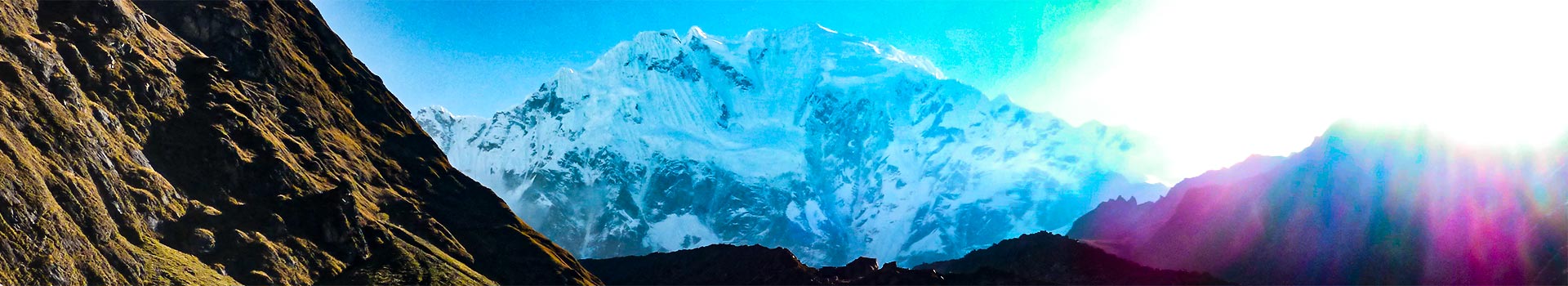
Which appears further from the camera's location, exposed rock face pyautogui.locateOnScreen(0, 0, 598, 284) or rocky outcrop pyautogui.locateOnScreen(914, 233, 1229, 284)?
rocky outcrop pyautogui.locateOnScreen(914, 233, 1229, 284)

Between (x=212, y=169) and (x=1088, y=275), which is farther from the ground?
(x=1088, y=275)

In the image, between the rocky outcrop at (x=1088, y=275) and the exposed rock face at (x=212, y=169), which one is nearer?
the exposed rock face at (x=212, y=169)

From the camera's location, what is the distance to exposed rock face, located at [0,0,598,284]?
101 m

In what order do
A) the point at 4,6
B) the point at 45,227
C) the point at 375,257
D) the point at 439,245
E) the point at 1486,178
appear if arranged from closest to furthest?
the point at 45,227
the point at 4,6
the point at 375,257
the point at 439,245
the point at 1486,178

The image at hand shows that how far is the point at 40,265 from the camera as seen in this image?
300 feet

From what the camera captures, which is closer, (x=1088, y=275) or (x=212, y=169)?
(x=212, y=169)

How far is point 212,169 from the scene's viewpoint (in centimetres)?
13100

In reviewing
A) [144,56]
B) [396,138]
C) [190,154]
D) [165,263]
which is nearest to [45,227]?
[165,263]

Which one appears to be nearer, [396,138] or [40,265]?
[40,265]

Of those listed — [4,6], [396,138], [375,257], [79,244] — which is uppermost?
[396,138]

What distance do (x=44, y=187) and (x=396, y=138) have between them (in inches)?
3852

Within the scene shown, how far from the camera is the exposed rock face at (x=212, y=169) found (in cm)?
10138

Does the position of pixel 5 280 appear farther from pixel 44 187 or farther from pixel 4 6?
pixel 4 6

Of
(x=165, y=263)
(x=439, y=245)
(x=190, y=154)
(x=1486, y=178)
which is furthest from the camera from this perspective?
(x=1486, y=178)
